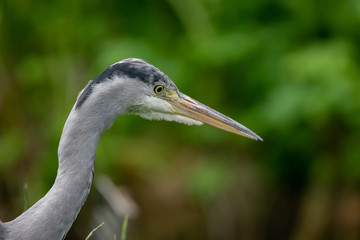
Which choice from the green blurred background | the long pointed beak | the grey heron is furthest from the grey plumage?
the green blurred background

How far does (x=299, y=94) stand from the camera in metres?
4.28

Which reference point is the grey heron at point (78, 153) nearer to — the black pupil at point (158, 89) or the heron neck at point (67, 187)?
the heron neck at point (67, 187)

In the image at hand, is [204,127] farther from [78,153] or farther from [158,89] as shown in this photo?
[78,153]

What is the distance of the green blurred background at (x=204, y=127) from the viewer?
4.51 meters

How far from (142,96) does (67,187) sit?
18.0 inches

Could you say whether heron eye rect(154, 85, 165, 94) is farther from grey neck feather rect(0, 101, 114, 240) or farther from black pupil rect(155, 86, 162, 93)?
grey neck feather rect(0, 101, 114, 240)

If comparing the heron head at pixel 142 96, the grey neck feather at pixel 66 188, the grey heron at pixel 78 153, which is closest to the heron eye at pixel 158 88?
the heron head at pixel 142 96

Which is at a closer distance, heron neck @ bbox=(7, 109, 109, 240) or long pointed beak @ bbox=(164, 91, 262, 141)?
heron neck @ bbox=(7, 109, 109, 240)

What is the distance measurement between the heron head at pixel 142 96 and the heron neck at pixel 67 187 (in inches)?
3.7

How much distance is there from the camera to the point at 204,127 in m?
4.74

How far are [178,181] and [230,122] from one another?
2.67m

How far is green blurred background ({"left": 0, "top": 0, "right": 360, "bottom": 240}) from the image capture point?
14.8ft

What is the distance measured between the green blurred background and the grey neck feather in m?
2.33

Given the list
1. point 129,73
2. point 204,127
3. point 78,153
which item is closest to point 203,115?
point 129,73
